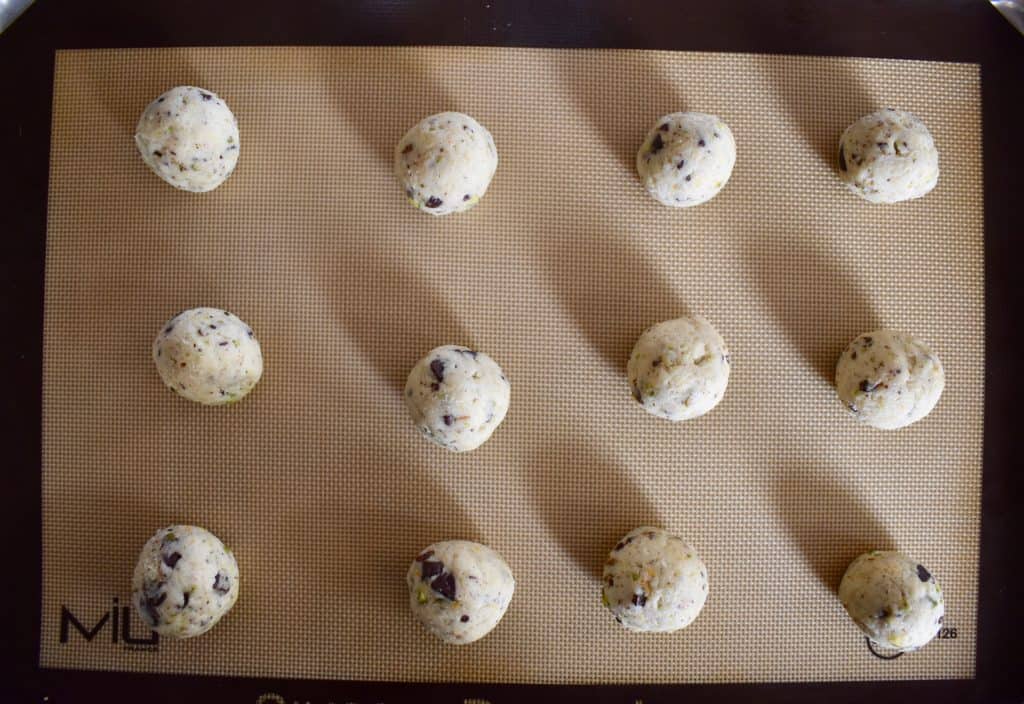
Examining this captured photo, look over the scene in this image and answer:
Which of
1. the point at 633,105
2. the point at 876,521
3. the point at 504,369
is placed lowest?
the point at 876,521

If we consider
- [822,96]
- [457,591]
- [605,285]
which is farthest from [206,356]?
[822,96]

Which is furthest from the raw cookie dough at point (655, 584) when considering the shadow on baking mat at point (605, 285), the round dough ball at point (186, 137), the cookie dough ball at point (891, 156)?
the round dough ball at point (186, 137)

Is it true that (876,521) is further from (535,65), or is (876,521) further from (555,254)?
(535,65)

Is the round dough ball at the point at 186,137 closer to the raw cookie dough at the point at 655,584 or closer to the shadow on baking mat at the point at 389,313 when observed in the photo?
the shadow on baking mat at the point at 389,313

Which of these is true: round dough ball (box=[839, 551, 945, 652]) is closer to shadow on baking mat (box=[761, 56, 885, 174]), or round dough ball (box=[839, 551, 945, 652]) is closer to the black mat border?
the black mat border

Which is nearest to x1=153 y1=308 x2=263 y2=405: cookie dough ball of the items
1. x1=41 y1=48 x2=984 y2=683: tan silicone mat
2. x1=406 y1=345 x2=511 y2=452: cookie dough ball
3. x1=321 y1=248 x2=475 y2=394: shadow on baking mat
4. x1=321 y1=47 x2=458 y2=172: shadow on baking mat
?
x1=41 y1=48 x2=984 y2=683: tan silicone mat
